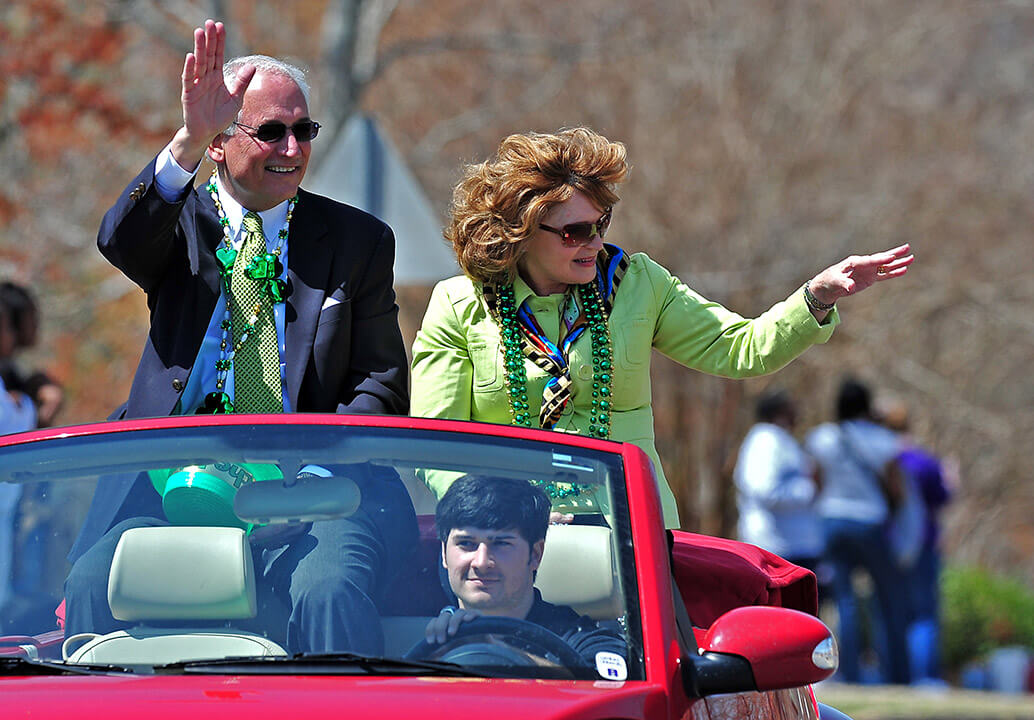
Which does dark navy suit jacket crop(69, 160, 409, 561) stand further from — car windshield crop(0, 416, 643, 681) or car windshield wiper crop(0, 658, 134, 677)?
car windshield wiper crop(0, 658, 134, 677)

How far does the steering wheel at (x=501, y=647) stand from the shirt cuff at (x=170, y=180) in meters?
1.85

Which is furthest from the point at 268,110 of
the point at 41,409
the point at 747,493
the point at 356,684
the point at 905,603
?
the point at 905,603

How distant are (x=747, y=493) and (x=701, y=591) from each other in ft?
24.5

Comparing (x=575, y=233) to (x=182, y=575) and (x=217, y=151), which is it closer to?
(x=217, y=151)

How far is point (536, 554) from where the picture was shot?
3.39 metres

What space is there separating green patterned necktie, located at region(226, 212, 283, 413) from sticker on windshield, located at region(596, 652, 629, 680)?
6.21ft

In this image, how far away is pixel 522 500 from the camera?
3.49 m

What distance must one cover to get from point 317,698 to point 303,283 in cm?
219

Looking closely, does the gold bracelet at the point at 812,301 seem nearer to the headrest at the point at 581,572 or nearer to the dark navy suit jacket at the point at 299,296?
the dark navy suit jacket at the point at 299,296

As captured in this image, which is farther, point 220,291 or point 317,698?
point 220,291

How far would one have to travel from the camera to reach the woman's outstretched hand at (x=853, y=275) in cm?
475

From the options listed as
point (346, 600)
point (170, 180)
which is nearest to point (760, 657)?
point (346, 600)

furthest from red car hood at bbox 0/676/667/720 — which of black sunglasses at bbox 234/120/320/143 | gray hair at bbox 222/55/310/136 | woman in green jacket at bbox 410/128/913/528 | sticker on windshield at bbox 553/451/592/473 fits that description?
gray hair at bbox 222/55/310/136

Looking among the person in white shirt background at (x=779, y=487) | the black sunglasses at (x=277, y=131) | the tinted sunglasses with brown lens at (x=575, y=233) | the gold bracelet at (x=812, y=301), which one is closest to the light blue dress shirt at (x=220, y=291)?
the black sunglasses at (x=277, y=131)
